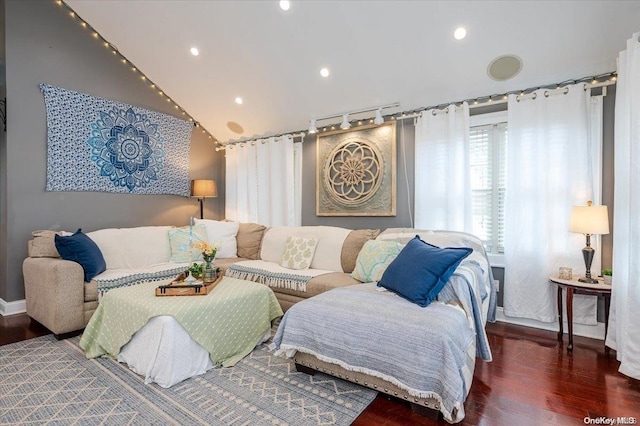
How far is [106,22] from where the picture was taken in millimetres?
3965

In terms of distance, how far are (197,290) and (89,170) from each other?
2673 millimetres

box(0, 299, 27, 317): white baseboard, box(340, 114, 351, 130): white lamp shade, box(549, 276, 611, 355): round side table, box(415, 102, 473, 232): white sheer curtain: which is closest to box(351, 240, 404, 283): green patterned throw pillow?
box(415, 102, 473, 232): white sheer curtain

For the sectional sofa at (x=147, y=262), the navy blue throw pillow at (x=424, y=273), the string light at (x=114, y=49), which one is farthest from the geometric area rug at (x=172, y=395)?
the string light at (x=114, y=49)

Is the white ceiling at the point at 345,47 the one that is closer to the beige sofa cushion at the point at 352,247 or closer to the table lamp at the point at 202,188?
the table lamp at the point at 202,188

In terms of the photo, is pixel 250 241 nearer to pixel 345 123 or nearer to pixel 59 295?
pixel 345 123

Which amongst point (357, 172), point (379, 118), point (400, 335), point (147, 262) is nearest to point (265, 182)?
point (357, 172)

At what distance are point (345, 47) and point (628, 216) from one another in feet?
8.97

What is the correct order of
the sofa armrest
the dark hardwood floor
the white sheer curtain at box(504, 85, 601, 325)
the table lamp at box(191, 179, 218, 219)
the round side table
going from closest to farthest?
the dark hardwood floor < the round side table < the sofa armrest < the white sheer curtain at box(504, 85, 601, 325) < the table lamp at box(191, 179, 218, 219)

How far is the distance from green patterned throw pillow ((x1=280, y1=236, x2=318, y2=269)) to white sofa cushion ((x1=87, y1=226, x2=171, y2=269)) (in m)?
1.53

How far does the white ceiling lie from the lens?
270cm

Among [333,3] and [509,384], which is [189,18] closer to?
[333,3]

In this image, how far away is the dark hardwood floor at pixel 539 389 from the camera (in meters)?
1.84

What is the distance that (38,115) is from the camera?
368 centimetres

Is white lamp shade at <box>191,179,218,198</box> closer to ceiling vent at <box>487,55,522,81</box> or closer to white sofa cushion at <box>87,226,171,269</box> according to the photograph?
white sofa cushion at <box>87,226,171,269</box>
